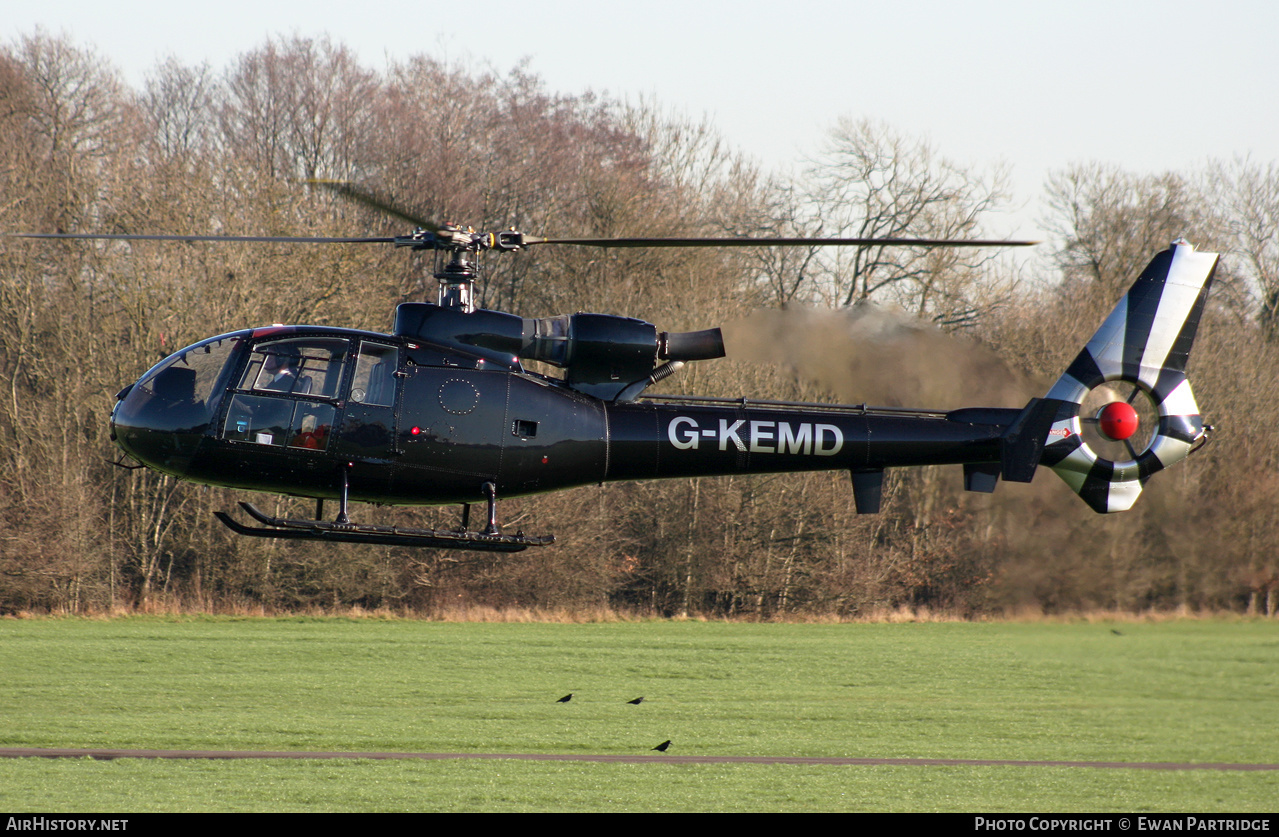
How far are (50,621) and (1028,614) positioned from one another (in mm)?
26145

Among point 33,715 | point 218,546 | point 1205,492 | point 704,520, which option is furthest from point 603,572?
point 1205,492

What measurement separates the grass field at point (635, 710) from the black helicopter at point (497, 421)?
2.50 meters

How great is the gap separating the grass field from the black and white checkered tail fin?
5.82 ft

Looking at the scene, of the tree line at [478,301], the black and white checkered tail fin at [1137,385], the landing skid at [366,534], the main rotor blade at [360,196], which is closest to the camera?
the main rotor blade at [360,196]

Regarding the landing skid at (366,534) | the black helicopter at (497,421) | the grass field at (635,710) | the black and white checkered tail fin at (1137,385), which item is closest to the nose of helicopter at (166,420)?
the black helicopter at (497,421)

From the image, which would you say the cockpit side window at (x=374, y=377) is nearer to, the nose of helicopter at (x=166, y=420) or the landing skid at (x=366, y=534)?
the landing skid at (x=366, y=534)

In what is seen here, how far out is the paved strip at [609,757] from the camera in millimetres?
18938

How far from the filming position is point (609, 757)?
19.8 meters

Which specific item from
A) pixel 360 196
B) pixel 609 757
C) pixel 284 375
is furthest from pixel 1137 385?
pixel 609 757

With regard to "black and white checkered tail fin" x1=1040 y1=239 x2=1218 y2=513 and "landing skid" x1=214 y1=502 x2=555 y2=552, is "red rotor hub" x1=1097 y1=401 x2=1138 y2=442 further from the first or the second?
"landing skid" x1=214 y1=502 x2=555 y2=552

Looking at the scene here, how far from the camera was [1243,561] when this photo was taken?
55.7 feet

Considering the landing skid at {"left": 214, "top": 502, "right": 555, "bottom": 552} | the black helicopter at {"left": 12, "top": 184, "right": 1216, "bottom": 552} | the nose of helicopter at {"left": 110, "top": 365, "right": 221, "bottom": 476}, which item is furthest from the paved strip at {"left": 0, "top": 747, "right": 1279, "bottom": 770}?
the nose of helicopter at {"left": 110, "top": 365, "right": 221, "bottom": 476}

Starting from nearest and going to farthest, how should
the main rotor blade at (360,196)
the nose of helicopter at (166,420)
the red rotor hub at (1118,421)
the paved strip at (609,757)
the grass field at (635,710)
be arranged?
the main rotor blade at (360,196) → the nose of helicopter at (166,420) → the red rotor hub at (1118,421) → the grass field at (635,710) → the paved strip at (609,757)
